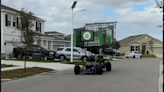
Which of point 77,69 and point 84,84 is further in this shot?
point 77,69

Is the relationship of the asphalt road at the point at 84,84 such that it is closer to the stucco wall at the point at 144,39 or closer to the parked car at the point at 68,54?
the parked car at the point at 68,54

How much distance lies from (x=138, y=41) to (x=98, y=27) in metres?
55.3

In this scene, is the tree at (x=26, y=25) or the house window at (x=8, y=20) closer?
the tree at (x=26, y=25)

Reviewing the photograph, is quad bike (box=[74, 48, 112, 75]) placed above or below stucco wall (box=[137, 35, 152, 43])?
below

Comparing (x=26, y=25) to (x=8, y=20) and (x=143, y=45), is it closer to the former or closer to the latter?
(x=8, y=20)

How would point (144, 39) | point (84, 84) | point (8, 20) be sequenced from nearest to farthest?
point (84, 84)
point (8, 20)
point (144, 39)

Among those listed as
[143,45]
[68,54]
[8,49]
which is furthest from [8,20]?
[143,45]

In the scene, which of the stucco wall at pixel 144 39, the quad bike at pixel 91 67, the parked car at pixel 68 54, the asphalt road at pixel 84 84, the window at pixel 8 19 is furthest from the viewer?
the stucco wall at pixel 144 39

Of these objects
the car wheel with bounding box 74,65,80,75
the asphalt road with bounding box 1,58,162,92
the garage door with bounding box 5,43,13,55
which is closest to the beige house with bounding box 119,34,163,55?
the garage door with bounding box 5,43,13,55

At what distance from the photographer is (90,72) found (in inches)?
649

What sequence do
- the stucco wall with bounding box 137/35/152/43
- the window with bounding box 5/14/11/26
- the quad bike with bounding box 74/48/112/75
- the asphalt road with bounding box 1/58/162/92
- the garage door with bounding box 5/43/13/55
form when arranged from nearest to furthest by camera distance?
the asphalt road with bounding box 1/58/162/92
the quad bike with bounding box 74/48/112/75
the garage door with bounding box 5/43/13/55
the window with bounding box 5/14/11/26
the stucco wall with bounding box 137/35/152/43

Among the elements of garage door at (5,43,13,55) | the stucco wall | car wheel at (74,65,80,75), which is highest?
the stucco wall

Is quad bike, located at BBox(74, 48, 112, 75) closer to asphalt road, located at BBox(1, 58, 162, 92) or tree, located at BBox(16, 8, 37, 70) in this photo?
asphalt road, located at BBox(1, 58, 162, 92)

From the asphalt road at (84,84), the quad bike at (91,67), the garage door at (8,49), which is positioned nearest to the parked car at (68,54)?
the garage door at (8,49)
